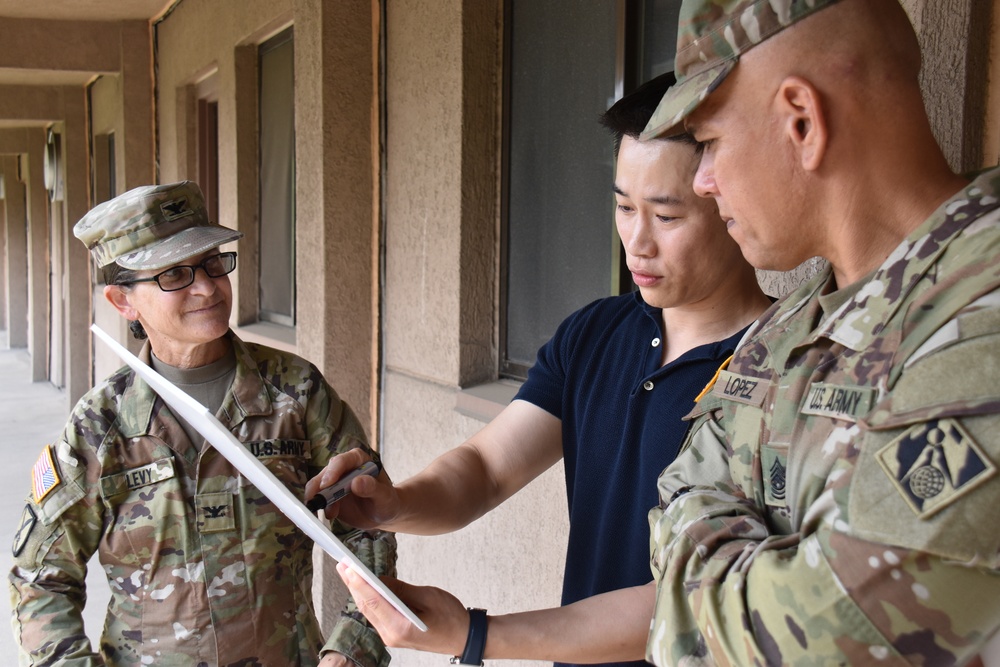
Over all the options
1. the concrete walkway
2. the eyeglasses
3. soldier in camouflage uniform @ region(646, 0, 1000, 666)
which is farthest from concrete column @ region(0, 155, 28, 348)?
soldier in camouflage uniform @ region(646, 0, 1000, 666)

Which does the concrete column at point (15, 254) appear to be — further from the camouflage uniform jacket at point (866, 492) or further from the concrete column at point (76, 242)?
the camouflage uniform jacket at point (866, 492)

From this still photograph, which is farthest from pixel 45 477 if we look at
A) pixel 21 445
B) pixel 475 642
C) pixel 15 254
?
pixel 15 254

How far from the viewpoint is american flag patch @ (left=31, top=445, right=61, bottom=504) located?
1.93 m

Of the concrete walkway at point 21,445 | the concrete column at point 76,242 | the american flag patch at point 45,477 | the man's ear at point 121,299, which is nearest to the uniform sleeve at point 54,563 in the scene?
the american flag patch at point 45,477

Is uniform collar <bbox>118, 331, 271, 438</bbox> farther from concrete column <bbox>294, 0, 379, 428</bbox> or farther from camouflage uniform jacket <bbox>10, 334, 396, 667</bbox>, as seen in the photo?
concrete column <bbox>294, 0, 379, 428</bbox>


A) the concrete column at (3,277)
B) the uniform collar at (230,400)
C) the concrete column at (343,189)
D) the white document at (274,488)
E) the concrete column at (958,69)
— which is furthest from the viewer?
the concrete column at (3,277)

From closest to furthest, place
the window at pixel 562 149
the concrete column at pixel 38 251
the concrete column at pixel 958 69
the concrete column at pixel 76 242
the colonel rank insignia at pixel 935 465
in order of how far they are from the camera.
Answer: the colonel rank insignia at pixel 935 465, the concrete column at pixel 958 69, the window at pixel 562 149, the concrete column at pixel 76 242, the concrete column at pixel 38 251

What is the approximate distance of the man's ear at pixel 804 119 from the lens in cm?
93

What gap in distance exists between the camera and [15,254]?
1727 centimetres

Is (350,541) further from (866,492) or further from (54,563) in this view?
(866,492)

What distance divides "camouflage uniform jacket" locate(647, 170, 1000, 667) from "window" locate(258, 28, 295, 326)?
189 inches

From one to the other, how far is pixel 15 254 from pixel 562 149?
17.3 meters

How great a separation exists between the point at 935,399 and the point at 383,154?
10.8ft

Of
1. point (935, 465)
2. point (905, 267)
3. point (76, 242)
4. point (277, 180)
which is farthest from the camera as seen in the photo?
point (76, 242)
